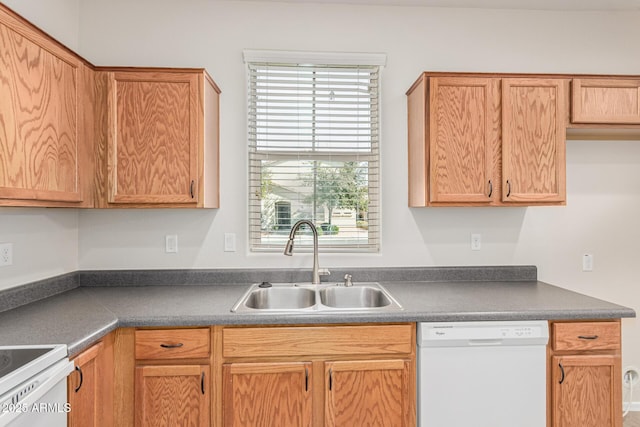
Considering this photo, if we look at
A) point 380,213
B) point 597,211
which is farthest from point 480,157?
point 597,211

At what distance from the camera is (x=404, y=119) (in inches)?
92.4

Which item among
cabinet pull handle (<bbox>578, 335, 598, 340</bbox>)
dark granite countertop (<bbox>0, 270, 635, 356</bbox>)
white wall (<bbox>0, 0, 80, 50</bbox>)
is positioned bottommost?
cabinet pull handle (<bbox>578, 335, 598, 340</bbox>)

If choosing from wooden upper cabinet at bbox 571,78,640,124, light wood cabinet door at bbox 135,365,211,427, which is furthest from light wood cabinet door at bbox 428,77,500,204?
light wood cabinet door at bbox 135,365,211,427

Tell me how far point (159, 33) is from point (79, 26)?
1.60 feet

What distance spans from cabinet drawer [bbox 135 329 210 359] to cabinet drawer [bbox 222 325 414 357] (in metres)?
0.11

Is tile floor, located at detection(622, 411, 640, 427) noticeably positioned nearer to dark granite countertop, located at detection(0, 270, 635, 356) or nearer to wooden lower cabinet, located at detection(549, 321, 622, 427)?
wooden lower cabinet, located at detection(549, 321, 622, 427)

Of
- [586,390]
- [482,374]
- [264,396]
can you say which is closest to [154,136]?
[264,396]

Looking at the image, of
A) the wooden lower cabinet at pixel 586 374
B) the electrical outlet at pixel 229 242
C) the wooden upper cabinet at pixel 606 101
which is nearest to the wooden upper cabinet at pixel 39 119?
the electrical outlet at pixel 229 242

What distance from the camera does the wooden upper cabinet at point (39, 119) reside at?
1351mm

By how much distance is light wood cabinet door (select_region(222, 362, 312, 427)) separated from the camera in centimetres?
161

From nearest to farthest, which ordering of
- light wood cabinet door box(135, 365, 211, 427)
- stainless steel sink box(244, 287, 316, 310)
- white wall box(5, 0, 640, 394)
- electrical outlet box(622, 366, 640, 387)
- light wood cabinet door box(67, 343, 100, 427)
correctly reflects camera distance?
light wood cabinet door box(67, 343, 100, 427) < light wood cabinet door box(135, 365, 211, 427) < stainless steel sink box(244, 287, 316, 310) < white wall box(5, 0, 640, 394) < electrical outlet box(622, 366, 640, 387)

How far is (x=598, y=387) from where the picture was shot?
1.68m

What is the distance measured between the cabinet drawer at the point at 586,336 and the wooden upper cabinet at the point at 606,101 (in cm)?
113

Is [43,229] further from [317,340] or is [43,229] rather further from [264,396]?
[317,340]
